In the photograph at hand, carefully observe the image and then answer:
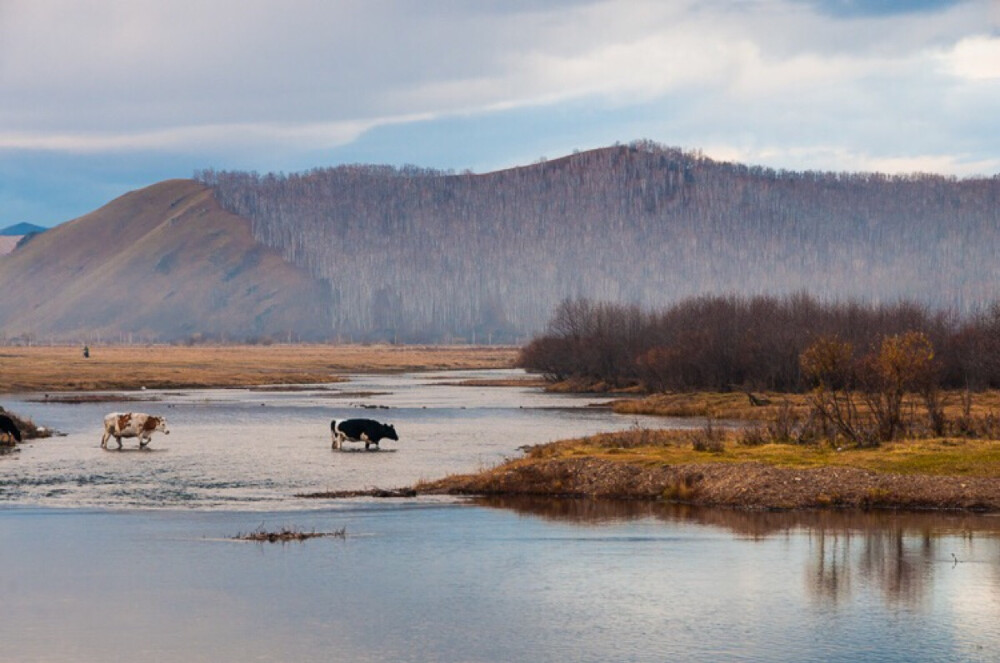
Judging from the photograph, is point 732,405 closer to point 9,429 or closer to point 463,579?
point 9,429

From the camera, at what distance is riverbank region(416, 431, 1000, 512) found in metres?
32.1

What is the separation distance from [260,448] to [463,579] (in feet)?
96.8

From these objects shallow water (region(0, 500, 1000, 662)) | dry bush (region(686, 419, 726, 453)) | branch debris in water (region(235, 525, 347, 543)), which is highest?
dry bush (region(686, 419, 726, 453))

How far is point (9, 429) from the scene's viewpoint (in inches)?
2030

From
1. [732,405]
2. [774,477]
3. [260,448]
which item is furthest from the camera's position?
[732,405]

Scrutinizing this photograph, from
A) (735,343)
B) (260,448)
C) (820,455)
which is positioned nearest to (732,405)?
(735,343)

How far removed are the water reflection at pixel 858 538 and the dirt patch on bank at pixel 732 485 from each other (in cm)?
78

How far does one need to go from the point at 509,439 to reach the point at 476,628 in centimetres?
3701

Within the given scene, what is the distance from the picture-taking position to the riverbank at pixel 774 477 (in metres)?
32.1

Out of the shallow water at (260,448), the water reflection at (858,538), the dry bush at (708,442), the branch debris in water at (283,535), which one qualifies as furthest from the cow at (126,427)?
the branch debris in water at (283,535)

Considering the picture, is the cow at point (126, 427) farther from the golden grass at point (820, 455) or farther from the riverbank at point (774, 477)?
the riverbank at point (774, 477)

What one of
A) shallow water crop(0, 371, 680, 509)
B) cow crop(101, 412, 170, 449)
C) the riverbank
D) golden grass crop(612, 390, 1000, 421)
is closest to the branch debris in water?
shallow water crop(0, 371, 680, 509)

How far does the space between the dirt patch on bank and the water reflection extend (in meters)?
0.78

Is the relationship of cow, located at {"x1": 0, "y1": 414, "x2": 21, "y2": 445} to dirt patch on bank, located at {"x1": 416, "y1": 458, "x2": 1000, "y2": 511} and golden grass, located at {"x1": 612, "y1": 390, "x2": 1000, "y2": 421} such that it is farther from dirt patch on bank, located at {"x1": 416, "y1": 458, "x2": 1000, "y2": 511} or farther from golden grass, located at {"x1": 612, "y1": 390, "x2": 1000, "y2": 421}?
golden grass, located at {"x1": 612, "y1": 390, "x2": 1000, "y2": 421}
